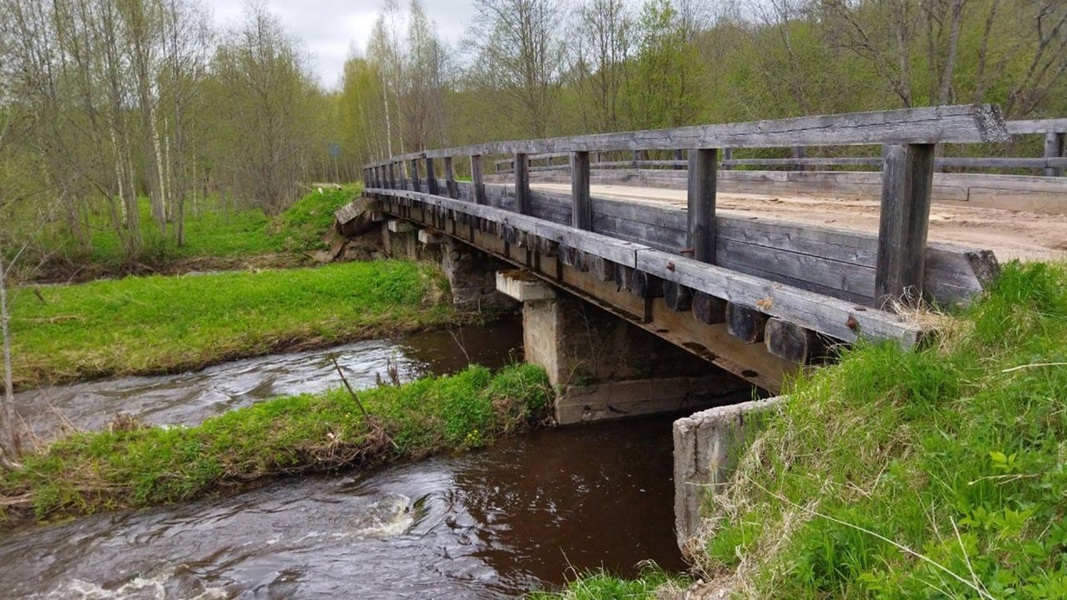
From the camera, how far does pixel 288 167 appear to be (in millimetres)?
31781

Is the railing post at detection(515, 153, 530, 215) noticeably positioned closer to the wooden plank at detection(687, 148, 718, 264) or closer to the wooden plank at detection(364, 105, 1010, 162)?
the wooden plank at detection(364, 105, 1010, 162)

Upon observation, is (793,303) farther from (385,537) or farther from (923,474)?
(385,537)

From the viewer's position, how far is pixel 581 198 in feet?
21.0

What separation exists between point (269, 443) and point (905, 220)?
7329mm

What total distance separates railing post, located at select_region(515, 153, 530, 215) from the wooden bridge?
3cm

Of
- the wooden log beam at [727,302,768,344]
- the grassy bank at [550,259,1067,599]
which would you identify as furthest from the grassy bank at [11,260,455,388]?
the grassy bank at [550,259,1067,599]

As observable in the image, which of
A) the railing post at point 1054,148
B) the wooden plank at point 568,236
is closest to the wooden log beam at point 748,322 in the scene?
the wooden plank at point 568,236

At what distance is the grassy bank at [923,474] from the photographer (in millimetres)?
2033

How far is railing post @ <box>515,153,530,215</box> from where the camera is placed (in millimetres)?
7699

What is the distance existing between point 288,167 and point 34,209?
16573 millimetres

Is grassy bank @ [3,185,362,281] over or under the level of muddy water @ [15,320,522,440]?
over

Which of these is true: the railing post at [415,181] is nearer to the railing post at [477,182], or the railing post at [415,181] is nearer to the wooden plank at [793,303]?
the railing post at [477,182]

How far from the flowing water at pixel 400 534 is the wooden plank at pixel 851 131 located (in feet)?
11.3

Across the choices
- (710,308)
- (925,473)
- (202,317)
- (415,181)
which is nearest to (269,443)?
(710,308)
